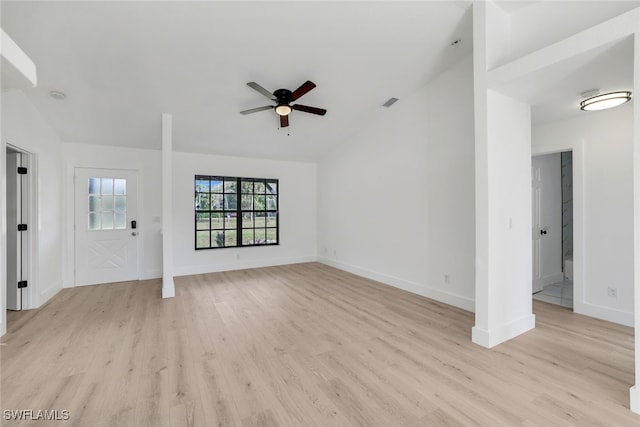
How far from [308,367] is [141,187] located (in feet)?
15.5

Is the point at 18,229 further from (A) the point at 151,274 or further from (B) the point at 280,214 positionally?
(B) the point at 280,214

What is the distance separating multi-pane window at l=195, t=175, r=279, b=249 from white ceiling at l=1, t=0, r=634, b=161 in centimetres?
152

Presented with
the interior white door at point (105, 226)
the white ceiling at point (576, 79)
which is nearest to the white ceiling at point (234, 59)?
the white ceiling at point (576, 79)

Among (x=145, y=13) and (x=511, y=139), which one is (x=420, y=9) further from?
(x=145, y=13)

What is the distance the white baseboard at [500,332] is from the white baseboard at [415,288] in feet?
1.99

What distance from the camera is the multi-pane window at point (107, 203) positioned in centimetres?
495

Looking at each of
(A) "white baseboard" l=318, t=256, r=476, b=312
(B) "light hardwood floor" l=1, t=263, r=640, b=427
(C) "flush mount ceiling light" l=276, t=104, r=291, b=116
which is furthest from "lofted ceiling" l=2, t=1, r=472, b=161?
(A) "white baseboard" l=318, t=256, r=476, b=312

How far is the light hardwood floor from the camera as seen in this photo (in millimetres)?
1827

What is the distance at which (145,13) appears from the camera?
2629 mm

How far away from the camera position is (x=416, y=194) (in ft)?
14.3

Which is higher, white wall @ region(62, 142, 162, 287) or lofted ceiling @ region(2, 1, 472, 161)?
lofted ceiling @ region(2, 1, 472, 161)

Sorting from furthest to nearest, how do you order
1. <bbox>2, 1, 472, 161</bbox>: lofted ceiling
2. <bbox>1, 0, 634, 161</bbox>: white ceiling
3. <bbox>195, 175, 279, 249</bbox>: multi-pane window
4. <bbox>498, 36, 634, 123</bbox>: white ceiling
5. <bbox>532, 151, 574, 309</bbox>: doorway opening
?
<bbox>195, 175, 279, 249</bbox>: multi-pane window, <bbox>532, 151, 574, 309</bbox>: doorway opening, <bbox>2, 1, 472, 161</bbox>: lofted ceiling, <bbox>1, 0, 634, 161</bbox>: white ceiling, <bbox>498, 36, 634, 123</bbox>: white ceiling

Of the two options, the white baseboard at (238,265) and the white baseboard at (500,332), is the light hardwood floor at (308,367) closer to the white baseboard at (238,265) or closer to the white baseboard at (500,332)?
the white baseboard at (500,332)

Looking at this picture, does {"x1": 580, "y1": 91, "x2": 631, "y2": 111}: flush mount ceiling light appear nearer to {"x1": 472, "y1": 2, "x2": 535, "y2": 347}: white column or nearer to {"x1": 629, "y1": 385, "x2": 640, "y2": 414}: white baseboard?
{"x1": 472, "y1": 2, "x2": 535, "y2": 347}: white column
